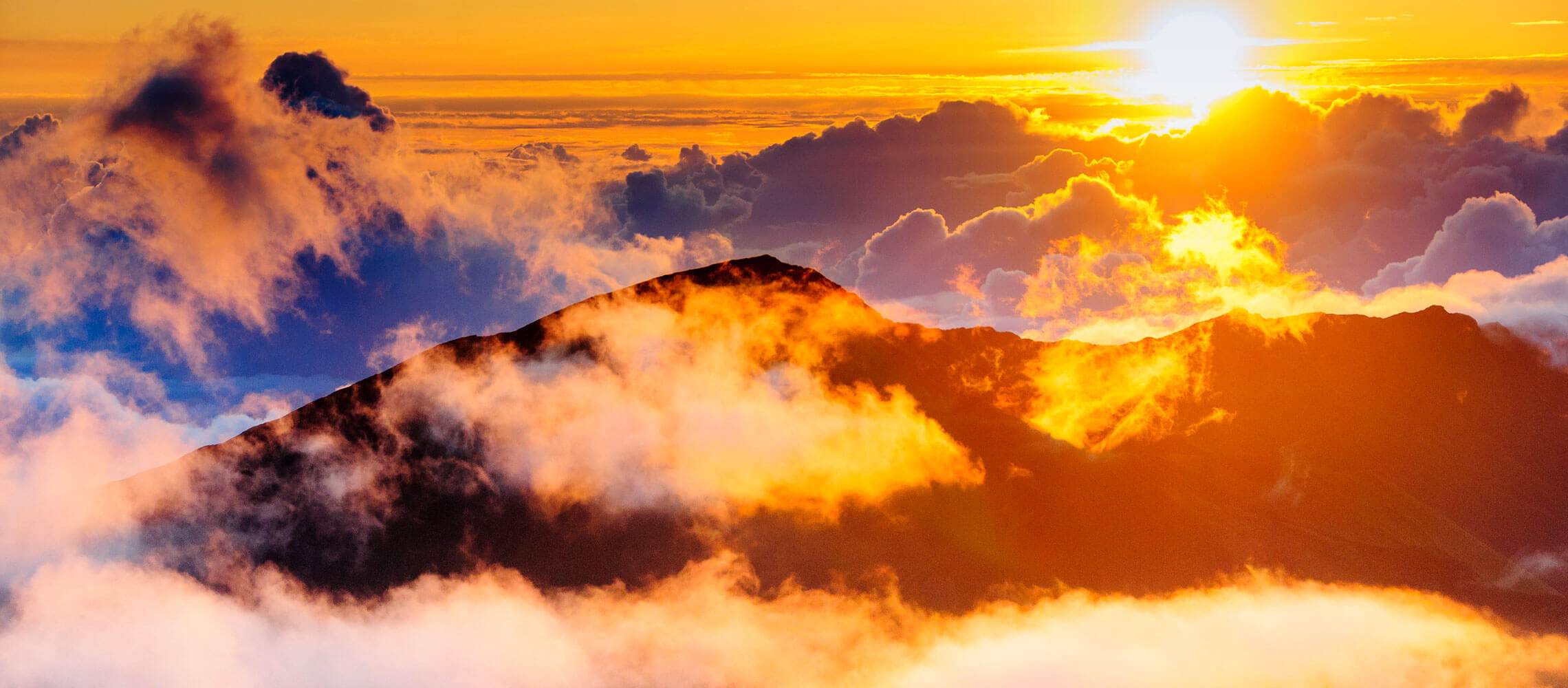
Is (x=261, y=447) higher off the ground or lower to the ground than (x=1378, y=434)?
lower

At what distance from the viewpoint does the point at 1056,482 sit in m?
129

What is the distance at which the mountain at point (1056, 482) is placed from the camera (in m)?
126

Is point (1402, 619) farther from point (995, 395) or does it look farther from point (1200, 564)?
point (995, 395)

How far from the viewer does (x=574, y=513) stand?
138250 mm

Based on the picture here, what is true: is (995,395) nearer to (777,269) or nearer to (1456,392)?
(777,269)

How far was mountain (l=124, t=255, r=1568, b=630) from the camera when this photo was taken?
12600cm

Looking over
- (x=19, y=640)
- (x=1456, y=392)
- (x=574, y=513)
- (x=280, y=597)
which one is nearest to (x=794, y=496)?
(x=574, y=513)

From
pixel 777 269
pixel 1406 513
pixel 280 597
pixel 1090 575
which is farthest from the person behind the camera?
pixel 777 269

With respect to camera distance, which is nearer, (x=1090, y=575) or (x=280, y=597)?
(x=1090, y=575)

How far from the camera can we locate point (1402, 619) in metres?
131

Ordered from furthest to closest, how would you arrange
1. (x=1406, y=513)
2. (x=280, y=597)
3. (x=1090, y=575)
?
1. (x=280, y=597)
2. (x=1406, y=513)
3. (x=1090, y=575)

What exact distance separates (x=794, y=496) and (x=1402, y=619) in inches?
2815

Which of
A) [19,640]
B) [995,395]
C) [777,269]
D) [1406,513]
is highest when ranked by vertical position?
[777,269]

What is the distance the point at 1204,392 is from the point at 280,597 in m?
118
